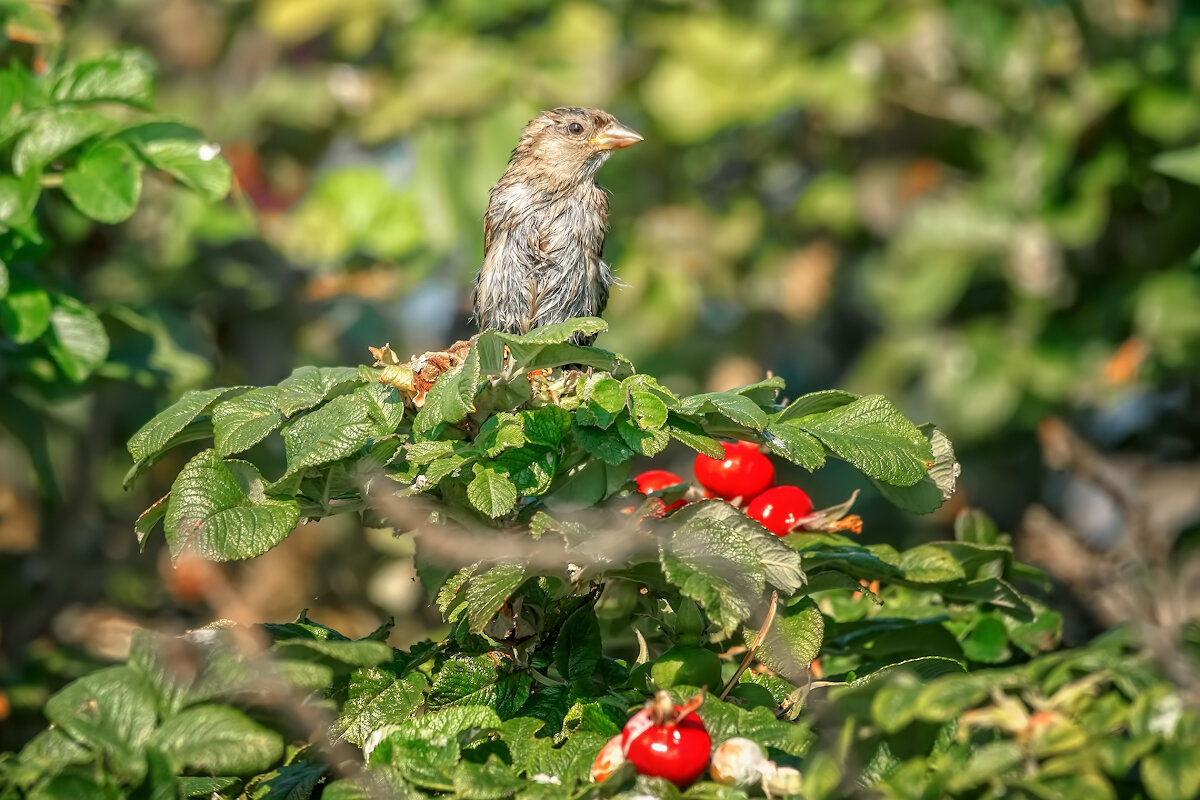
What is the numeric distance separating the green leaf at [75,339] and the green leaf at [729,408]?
166 centimetres

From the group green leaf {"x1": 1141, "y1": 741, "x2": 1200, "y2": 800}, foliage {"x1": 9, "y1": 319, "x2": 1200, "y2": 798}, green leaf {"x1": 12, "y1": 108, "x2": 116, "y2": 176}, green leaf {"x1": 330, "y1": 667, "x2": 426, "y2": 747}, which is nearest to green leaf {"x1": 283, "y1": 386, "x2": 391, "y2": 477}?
foliage {"x1": 9, "y1": 319, "x2": 1200, "y2": 798}

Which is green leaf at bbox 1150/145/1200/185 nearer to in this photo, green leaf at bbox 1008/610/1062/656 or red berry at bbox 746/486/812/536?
green leaf at bbox 1008/610/1062/656

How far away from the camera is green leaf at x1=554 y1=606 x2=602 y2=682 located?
1944 millimetres

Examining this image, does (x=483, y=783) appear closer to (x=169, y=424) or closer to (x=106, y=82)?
(x=169, y=424)

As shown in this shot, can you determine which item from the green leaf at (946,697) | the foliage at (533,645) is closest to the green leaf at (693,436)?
the foliage at (533,645)

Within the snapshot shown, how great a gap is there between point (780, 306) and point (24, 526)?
3.50 m

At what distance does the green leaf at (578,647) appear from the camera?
1.94 meters

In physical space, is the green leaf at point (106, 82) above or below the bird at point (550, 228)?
above

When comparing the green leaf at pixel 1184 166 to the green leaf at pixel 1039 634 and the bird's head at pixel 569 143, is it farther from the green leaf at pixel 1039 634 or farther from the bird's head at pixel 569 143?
the bird's head at pixel 569 143

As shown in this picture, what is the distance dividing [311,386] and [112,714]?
0.54 m

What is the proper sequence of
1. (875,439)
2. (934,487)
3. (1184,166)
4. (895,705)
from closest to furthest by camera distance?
(895,705) < (875,439) < (934,487) < (1184,166)

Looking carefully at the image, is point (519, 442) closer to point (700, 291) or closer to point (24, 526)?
point (24, 526)

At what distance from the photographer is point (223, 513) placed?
1780 mm

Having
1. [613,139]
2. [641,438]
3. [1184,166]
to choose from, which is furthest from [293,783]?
[613,139]
